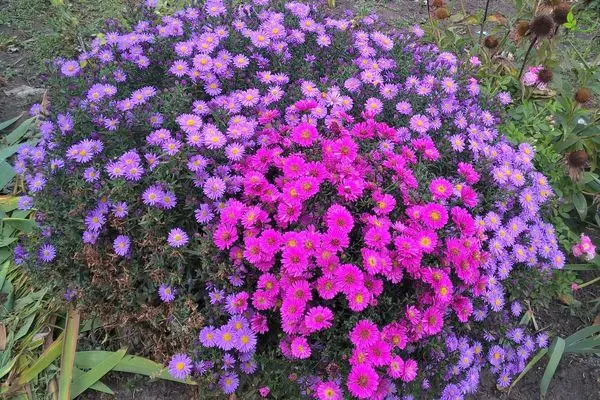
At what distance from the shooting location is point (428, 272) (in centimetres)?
180

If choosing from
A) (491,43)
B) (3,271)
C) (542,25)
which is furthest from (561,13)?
(3,271)

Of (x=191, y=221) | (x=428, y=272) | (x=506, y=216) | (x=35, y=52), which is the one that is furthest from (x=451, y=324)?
(x=35, y=52)

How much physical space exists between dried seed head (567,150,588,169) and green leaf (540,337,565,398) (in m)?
0.79

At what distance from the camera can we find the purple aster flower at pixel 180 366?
185 centimetres

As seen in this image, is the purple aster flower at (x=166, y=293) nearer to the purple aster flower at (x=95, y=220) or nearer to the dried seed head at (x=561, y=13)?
the purple aster flower at (x=95, y=220)

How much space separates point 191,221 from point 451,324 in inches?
41.3

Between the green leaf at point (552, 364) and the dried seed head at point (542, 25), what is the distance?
146cm

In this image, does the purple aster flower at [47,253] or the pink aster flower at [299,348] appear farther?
the purple aster flower at [47,253]

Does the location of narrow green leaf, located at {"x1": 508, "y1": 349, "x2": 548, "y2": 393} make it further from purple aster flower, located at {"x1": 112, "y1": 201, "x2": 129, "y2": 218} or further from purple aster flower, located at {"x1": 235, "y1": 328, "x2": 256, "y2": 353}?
purple aster flower, located at {"x1": 112, "y1": 201, "x2": 129, "y2": 218}

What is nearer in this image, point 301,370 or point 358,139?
point 301,370

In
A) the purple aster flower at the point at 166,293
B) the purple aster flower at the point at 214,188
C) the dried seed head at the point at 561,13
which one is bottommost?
the purple aster flower at the point at 166,293

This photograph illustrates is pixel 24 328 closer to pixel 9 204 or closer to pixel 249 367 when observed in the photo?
pixel 9 204

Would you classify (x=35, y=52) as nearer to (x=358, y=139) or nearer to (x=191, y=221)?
(x=191, y=221)

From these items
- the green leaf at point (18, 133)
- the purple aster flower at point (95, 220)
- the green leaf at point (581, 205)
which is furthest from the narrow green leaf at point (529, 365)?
the green leaf at point (18, 133)
